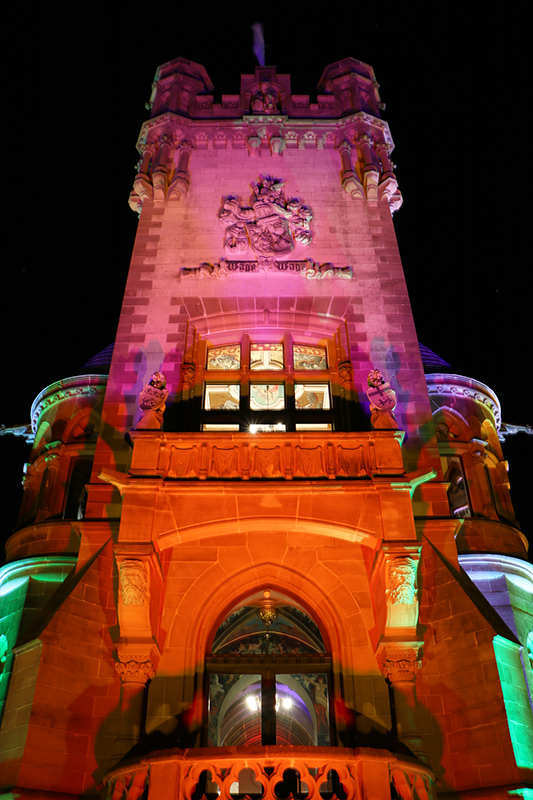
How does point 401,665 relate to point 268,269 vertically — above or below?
below

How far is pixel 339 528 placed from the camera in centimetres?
1342

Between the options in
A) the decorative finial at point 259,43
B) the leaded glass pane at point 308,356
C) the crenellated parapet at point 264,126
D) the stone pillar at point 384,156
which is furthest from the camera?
the decorative finial at point 259,43

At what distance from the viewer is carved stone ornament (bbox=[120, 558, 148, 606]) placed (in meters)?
12.6

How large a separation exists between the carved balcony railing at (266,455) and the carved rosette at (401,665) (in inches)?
123

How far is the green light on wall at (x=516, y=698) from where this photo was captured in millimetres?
11906

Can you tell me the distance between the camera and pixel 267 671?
13.1m

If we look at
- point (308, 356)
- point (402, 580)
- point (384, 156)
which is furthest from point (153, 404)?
point (384, 156)

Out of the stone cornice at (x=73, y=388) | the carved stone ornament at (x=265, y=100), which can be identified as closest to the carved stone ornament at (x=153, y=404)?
the stone cornice at (x=73, y=388)

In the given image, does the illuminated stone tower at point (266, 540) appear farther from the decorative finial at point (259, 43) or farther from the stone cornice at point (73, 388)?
the decorative finial at point (259, 43)

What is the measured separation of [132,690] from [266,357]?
8902mm

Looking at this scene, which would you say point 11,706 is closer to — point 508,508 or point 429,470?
point 429,470

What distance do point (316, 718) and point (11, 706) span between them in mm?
8549

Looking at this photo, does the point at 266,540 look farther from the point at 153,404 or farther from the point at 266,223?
the point at 266,223

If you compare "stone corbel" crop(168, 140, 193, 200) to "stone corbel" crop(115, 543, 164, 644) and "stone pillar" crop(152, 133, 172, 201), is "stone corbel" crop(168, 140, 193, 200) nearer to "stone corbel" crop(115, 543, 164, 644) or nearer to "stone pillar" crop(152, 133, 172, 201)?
"stone pillar" crop(152, 133, 172, 201)
